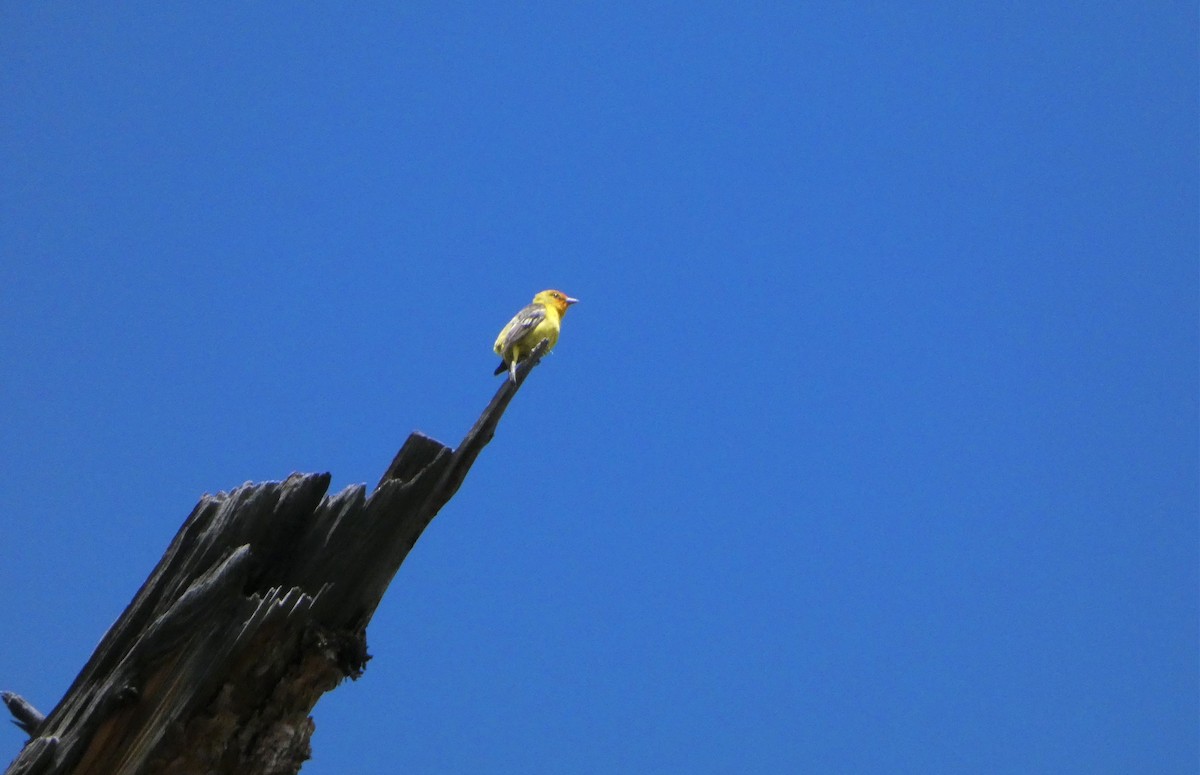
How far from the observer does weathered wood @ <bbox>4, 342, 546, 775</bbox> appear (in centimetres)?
480

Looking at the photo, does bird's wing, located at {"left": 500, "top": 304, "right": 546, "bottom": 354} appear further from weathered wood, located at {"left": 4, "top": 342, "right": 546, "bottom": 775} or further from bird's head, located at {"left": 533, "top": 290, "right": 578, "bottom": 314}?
weathered wood, located at {"left": 4, "top": 342, "right": 546, "bottom": 775}

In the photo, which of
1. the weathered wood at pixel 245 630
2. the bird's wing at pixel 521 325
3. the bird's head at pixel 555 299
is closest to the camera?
the weathered wood at pixel 245 630

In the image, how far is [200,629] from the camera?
486cm

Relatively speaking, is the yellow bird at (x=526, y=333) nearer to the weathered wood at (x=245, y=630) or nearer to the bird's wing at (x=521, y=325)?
the bird's wing at (x=521, y=325)

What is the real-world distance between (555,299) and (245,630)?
Answer: 503 cm

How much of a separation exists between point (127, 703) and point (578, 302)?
227 inches

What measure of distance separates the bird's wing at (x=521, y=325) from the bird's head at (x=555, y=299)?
612mm

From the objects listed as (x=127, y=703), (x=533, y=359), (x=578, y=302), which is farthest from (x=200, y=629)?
(x=578, y=302)

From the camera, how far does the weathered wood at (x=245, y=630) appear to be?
15.8 feet

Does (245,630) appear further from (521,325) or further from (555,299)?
(555,299)

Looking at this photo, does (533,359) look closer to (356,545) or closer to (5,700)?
(356,545)

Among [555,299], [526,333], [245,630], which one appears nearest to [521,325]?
[526,333]

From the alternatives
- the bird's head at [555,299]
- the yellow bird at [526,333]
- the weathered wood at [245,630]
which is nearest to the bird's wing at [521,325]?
the yellow bird at [526,333]

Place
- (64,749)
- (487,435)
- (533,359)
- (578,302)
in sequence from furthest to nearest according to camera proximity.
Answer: (578,302), (533,359), (487,435), (64,749)
